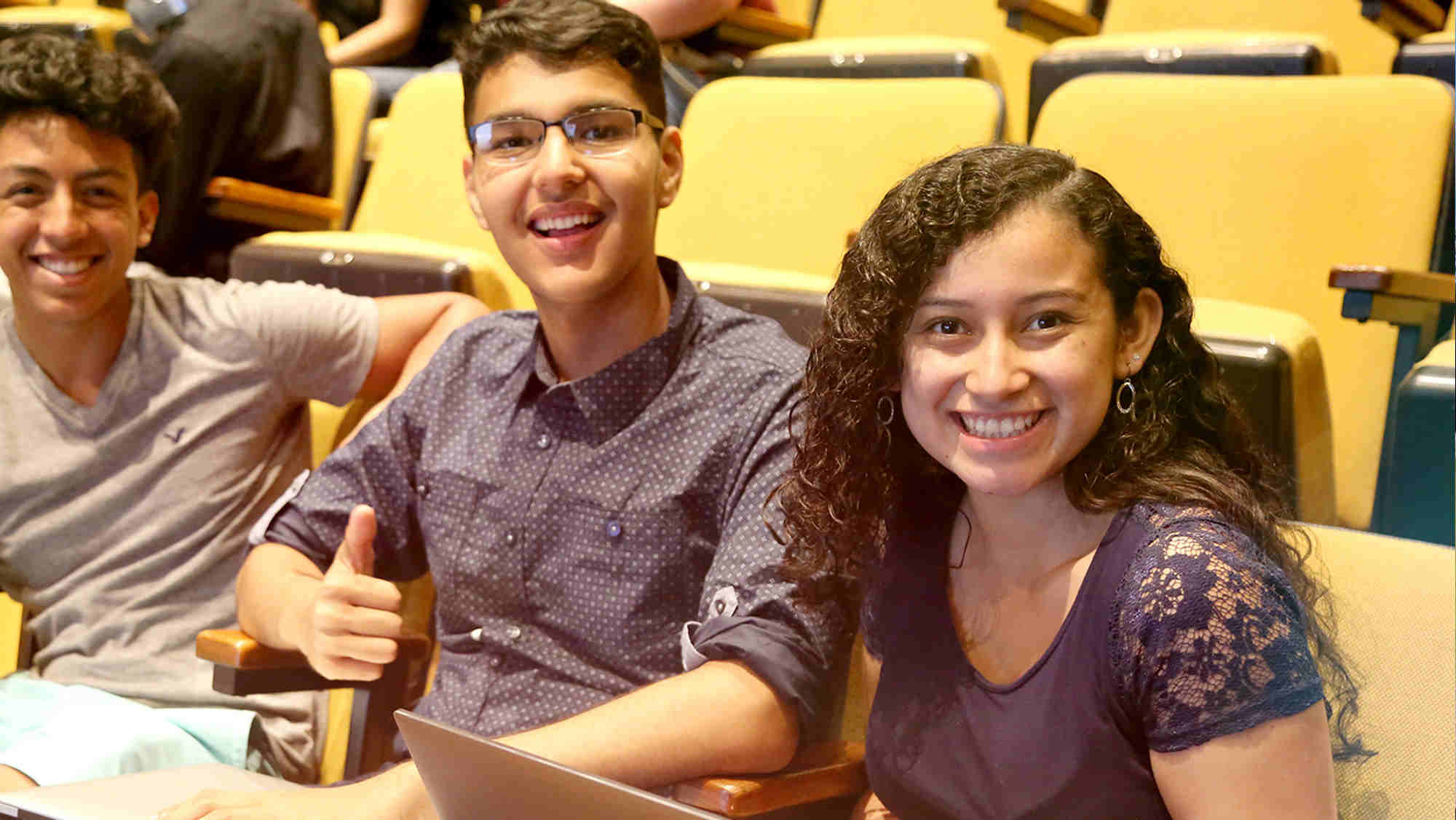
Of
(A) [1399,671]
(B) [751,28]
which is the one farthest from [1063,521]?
(B) [751,28]

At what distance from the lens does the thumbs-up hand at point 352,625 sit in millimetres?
789

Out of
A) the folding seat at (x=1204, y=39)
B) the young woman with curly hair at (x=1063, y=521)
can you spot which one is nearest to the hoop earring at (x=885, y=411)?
the young woman with curly hair at (x=1063, y=521)

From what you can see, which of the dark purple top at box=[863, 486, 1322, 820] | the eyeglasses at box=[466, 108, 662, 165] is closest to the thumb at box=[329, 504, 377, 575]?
the eyeglasses at box=[466, 108, 662, 165]

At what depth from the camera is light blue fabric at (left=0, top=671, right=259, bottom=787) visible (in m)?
0.86

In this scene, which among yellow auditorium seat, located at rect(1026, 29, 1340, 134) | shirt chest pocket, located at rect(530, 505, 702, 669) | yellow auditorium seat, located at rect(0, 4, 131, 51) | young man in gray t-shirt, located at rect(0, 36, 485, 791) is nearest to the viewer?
shirt chest pocket, located at rect(530, 505, 702, 669)

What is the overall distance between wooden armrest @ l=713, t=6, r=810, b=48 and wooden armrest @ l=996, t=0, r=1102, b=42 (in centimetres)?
27

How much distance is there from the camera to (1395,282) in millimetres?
899

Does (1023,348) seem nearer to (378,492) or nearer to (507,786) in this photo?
(507,786)

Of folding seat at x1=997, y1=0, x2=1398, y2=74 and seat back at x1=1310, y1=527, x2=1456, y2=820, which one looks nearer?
seat back at x1=1310, y1=527, x2=1456, y2=820

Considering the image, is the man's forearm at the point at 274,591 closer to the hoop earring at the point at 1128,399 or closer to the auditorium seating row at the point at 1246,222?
the auditorium seating row at the point at 1246,222

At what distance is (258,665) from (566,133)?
365mm

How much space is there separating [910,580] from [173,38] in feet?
3.95

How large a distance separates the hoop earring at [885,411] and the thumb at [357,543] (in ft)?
1.09

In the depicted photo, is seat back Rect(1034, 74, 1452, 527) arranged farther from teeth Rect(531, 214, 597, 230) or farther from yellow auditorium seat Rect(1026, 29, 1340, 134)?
teeth Rect(531, 214, 597, 230)
